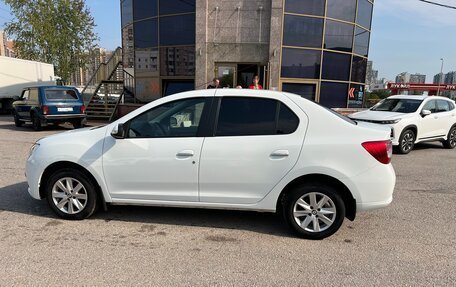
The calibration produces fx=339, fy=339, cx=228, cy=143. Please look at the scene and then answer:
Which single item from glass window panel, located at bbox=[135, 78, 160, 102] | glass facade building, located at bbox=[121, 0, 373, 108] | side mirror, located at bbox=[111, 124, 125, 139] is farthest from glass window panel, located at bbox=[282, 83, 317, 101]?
side mirror, located at bbox=[111, 124, 125, 139]

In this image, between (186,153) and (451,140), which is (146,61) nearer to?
(451,140)

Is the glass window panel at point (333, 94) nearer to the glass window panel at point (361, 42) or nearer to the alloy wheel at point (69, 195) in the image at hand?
the glass window panel at point (361, 42)

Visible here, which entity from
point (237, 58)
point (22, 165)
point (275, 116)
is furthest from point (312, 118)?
point (237, 58)

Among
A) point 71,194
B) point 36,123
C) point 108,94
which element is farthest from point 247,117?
point 108,94

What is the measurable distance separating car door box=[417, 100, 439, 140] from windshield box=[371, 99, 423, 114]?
260 millimetres

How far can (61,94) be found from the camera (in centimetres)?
1348

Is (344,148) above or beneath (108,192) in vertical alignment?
above

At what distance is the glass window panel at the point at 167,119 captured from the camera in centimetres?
405

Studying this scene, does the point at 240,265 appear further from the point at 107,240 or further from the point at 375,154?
the point at 375,154

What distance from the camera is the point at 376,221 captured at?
447 centimetres

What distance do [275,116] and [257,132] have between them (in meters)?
0.28

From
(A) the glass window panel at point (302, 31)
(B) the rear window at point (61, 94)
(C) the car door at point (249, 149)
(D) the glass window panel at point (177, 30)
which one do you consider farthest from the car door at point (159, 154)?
(B) the rear window at point (61, 94)

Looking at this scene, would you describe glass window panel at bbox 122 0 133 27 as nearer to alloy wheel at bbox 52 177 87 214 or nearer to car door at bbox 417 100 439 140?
car door at bbox 417 100 439 140

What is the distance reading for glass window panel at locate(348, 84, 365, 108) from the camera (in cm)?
1460
